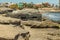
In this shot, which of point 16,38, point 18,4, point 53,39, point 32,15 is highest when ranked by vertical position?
point 16,38

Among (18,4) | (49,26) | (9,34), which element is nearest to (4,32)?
(9,34)

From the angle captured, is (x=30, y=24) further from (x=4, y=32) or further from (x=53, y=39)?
(x=4, y=32)

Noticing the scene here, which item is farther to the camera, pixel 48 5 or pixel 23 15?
pixel 48 5

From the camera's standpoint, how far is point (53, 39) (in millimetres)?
6801

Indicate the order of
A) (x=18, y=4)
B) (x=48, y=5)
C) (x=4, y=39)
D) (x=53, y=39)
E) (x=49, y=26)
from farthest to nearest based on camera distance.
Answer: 1. (x=48, y=5)
2. (x=18, y=4)
3. (x=49, y=26)
4. (x=53, y=39)
5. (x=4, y=39)

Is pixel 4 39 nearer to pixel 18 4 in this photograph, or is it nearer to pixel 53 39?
pixel 53 39

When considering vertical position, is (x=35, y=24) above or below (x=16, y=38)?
below

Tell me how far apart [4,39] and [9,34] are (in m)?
0.13

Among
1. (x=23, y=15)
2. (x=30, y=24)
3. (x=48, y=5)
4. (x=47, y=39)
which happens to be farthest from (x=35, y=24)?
(x=48, y=5)

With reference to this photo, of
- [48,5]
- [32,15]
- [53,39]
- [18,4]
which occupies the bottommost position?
[48,5]

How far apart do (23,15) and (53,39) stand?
7207mm

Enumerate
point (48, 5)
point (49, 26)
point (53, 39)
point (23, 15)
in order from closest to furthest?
point (53, 39)
point (49, 26)
point (23, 15)
point (48, 5)

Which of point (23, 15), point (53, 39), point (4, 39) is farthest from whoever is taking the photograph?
point (23, 15)

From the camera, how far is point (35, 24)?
11055 millimetres
